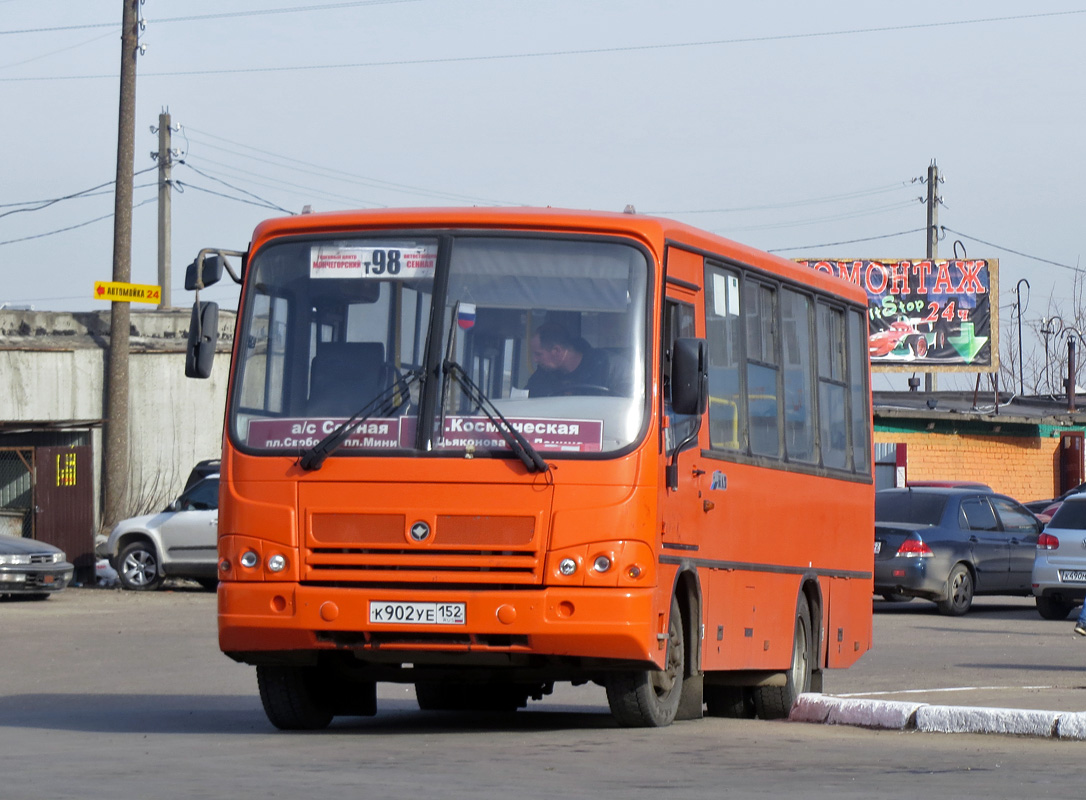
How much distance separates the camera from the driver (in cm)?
1005

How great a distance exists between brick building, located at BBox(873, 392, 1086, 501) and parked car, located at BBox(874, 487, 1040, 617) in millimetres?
18620

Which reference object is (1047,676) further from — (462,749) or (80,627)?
(80,627)

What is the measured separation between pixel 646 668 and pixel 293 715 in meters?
2.27

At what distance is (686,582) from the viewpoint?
10734mm

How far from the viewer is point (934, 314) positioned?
168 feet

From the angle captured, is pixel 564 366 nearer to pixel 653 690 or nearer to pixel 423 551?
pixel 423 551

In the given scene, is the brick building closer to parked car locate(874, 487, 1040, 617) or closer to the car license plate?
parked car locate(874, 487, 1040, 617)

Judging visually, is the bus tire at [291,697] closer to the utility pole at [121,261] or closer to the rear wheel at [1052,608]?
the rear wheel at [1052,608]

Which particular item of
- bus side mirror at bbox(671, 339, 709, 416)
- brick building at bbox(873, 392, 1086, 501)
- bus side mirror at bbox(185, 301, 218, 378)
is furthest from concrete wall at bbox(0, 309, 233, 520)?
bus side mirror at bbox(671, 339, 709, 416)

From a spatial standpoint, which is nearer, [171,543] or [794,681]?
[794,681]

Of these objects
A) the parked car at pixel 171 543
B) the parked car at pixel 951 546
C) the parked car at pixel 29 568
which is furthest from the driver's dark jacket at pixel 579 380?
the parked car at pixel 171 543

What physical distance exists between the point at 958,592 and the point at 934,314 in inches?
1055

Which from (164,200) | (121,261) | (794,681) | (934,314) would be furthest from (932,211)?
(794,681)

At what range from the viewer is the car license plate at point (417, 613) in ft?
32.1
